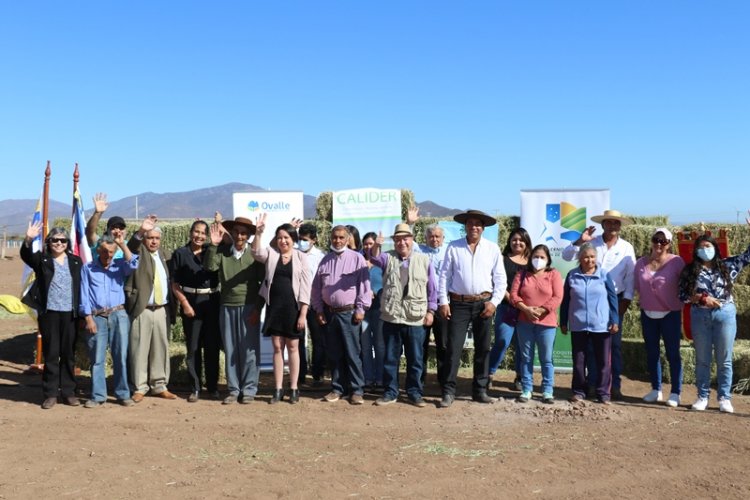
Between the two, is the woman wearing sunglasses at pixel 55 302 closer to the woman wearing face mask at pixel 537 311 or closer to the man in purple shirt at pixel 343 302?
the man in purple shirt at pixel 343 302

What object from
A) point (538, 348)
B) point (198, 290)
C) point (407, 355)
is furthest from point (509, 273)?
point (198, 290)

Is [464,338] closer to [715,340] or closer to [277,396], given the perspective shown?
[277,396]

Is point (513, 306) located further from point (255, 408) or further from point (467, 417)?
point (255, 408)

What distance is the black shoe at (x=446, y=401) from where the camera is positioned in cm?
708

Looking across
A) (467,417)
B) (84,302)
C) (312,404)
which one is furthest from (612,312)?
(84,302)

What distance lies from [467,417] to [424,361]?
49.3 inches

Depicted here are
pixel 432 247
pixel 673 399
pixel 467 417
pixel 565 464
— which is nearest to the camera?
pixel 565 464

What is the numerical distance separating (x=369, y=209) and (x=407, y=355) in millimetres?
2923

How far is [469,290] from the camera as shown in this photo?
704 centimetres

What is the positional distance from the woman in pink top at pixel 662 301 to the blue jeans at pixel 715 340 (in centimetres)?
20

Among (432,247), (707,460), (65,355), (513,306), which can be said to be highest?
(432,247)

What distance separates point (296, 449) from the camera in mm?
5691

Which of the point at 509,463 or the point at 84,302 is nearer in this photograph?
the point at 509,463

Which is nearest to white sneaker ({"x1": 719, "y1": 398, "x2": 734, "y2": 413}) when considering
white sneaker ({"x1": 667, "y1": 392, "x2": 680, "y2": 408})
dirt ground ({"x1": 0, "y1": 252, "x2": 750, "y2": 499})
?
dirt ground ({"x1": 0, "y1": 252, "x2": 750, "y2": 499})
